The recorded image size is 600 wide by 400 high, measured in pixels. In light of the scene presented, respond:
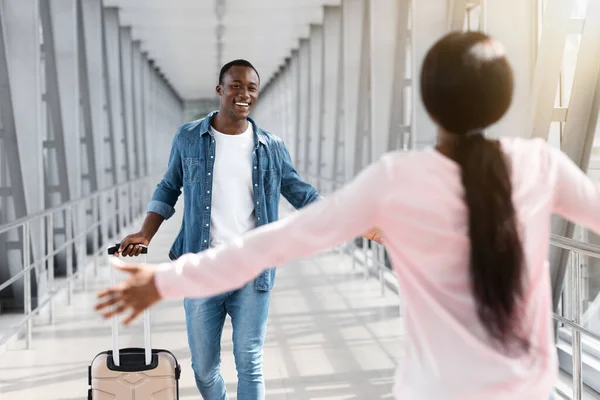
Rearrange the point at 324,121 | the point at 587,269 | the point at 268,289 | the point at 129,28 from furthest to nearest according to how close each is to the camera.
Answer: the point at 129,28
the point at 324,121
the point at 587,269
the point at 268,289

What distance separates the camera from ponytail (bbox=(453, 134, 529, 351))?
3.50ft

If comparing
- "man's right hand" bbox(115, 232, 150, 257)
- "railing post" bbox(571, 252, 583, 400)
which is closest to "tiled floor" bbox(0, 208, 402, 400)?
"railing post" bbox(571, 252, 583, 400)

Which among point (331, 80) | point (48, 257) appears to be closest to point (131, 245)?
point (48, 257)

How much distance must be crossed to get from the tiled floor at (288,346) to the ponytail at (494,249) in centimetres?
253

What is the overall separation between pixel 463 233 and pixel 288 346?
3.47 m

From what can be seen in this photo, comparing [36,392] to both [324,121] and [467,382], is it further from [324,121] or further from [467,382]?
[324,121]

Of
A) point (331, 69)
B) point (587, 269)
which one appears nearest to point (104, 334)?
point (587, 269)

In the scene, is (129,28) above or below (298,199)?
above

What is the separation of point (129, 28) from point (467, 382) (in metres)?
→ 12.9

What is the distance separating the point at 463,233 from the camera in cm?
108

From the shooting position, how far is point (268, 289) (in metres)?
2.40

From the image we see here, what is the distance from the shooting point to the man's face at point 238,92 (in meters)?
2.35

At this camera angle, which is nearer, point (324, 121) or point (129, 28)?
point (324, 121)

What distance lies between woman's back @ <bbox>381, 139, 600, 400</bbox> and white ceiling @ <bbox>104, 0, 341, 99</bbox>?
9.50m
